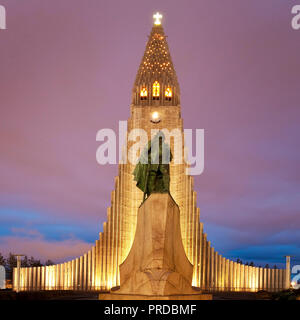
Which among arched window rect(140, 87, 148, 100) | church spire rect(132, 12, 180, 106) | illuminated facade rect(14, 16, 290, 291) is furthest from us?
arched window rect(140, 87, 148, 100)

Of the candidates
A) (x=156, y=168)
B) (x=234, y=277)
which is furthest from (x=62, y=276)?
(x=156, y=168)

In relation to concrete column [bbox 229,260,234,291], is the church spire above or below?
above

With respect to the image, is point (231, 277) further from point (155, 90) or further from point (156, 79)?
point (156, 79)

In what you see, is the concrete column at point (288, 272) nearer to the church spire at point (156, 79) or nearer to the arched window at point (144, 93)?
the church spire at point (156, 79)

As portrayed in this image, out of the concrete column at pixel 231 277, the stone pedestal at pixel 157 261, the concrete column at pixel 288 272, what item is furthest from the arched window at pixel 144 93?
the stone pedestal at pixel 157 261

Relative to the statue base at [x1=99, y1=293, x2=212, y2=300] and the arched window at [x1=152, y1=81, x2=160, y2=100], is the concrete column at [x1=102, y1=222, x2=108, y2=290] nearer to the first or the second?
the arched window at [x1=152, y1=81, x2=160, y2=100]

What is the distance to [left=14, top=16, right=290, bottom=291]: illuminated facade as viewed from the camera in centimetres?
2977

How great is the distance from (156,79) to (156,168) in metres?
20.9

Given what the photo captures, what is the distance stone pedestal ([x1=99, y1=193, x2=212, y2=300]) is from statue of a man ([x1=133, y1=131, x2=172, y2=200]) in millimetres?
527

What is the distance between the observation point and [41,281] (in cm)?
2991

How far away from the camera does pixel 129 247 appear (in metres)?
31.4

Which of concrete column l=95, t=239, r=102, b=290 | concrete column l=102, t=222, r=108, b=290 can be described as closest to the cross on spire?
concrete column l=102, t=222, r=108, b=290

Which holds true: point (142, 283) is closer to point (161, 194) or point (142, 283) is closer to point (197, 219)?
point (161, 194)
